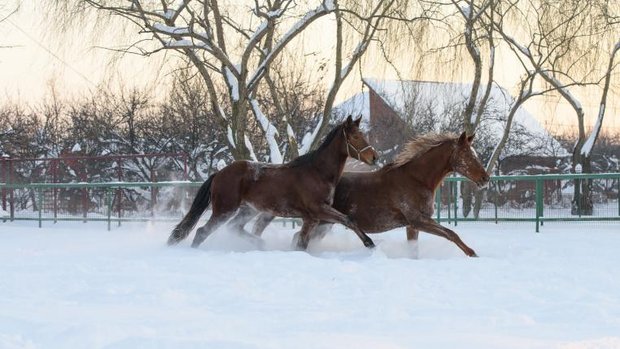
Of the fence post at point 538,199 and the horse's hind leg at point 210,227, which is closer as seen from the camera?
the horse's hind leg at point 210,227

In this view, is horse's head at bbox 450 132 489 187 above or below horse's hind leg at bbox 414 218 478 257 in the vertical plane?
above

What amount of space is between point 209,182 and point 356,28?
6.80 m

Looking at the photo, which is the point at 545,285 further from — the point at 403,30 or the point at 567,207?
the point at 403,30

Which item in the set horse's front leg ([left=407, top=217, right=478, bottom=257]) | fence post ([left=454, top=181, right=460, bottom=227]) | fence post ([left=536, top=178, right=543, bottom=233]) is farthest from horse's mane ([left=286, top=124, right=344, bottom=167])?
fence post ([left=454, top=181, right=460, bottom=227])

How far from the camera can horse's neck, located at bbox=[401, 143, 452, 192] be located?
360 inches

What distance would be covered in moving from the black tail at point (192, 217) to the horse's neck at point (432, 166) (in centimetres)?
Answer: 272

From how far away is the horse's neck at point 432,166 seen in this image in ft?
30.0

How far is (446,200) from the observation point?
15781 mm

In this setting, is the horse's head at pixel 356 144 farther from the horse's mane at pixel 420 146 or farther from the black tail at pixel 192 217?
the black tail at pixel 192 217

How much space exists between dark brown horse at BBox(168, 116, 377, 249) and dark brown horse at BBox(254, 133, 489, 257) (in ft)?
1.00

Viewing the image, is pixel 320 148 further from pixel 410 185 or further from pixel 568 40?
pixel 568 40

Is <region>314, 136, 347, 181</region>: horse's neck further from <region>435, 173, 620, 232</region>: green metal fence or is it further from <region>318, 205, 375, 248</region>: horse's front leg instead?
<region>435, 173, 620, 232</region>: green metal fence

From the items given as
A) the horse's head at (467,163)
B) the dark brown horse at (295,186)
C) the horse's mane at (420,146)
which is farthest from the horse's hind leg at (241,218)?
the horse's head at (467,163)

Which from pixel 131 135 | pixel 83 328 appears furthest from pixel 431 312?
pixel 131 135
